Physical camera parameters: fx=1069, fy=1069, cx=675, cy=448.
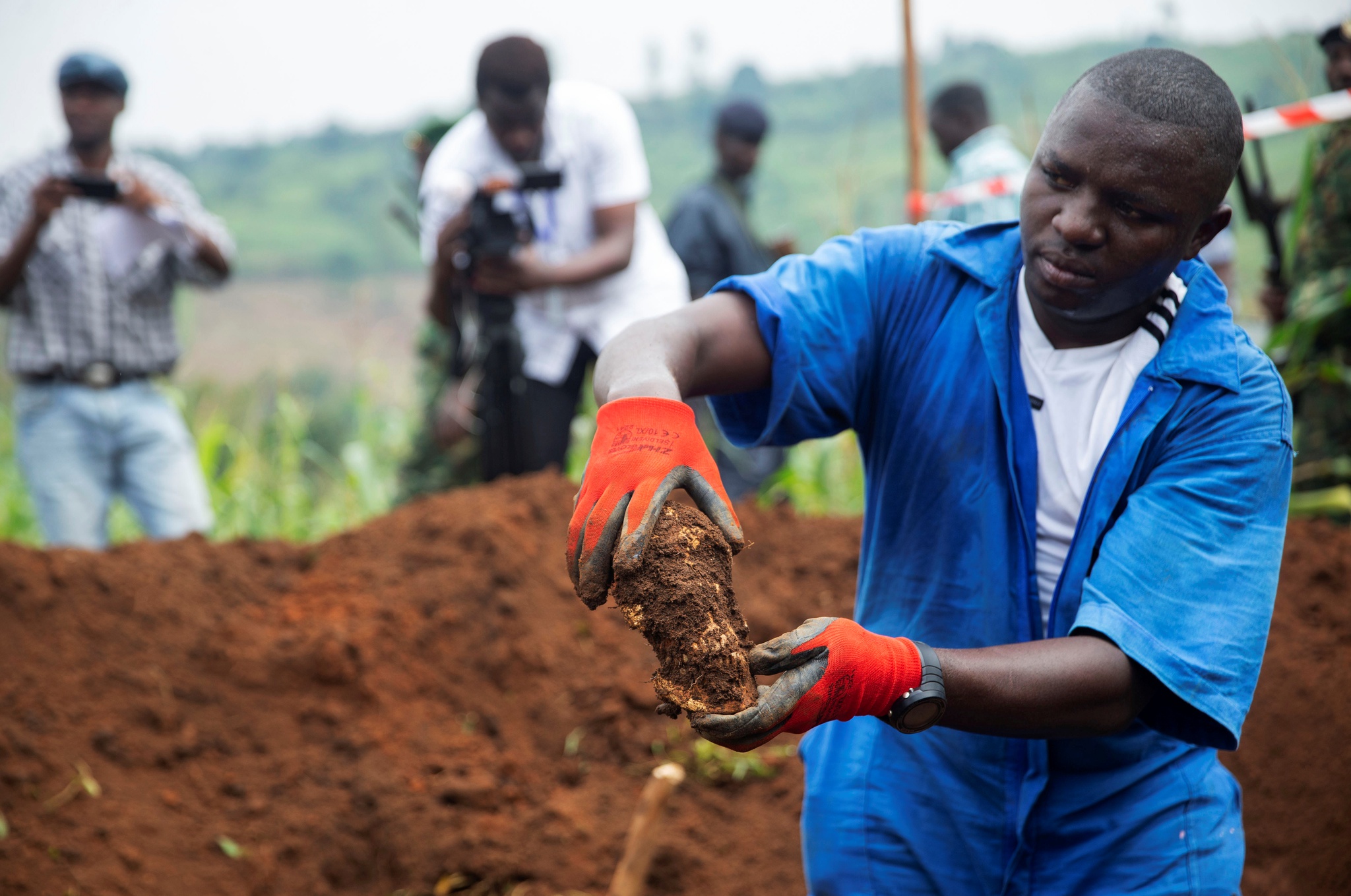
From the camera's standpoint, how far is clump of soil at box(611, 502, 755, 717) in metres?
1.24

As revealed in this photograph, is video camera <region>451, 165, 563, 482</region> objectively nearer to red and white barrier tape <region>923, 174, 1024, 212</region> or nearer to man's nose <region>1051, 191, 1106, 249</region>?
red and white barrier tape <region>923, 174, 1024, 212</region>

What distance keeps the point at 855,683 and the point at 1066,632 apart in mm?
492

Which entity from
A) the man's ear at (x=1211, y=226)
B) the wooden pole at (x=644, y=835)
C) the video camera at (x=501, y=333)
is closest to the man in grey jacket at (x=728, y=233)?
the video camera at (x=501, y=333)

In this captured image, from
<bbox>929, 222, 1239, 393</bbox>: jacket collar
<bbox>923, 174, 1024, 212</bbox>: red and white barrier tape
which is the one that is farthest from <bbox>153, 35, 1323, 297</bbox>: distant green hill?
<bbox>929, 222, 1239, 393</bbox>: jacket collar

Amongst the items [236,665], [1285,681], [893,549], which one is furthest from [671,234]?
[893,549]

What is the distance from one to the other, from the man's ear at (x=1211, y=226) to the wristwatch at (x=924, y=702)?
737 millimetres

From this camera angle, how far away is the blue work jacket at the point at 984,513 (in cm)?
148

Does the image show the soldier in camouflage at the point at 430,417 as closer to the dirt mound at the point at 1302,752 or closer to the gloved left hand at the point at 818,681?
the dirt mound at the point at 1302,752

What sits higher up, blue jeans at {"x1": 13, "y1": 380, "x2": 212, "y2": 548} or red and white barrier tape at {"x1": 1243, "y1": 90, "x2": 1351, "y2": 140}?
red and white barrier tape at {"x1": 1243, "y1": 90, "x2": 1351, "y2": 140}

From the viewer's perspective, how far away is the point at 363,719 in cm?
307

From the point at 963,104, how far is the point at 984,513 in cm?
373

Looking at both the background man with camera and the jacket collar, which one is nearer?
the jacket collar

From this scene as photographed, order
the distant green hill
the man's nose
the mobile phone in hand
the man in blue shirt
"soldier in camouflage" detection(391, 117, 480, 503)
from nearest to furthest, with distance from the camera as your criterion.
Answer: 1. the man in blue shirt
2. the man's nose
3. the mobile phone in hand
4. "soldier in camouflage" detection(391, 117, 480, 503)
5. the distant green hill

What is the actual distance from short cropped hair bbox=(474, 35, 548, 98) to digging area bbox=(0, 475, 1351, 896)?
56.7 inches
